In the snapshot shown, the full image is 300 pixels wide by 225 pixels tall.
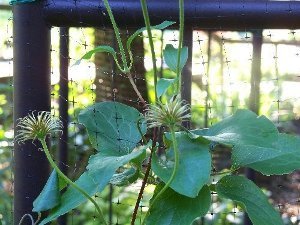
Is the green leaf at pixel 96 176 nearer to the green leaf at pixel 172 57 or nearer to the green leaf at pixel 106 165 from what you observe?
the green leaf at pixel 106 165

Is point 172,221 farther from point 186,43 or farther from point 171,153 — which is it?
point 186,43

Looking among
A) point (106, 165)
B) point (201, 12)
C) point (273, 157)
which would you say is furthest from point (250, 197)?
point (201, 12)

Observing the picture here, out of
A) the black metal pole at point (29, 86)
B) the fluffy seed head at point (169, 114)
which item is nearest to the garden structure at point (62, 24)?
the black metal pole at point (29, 86)

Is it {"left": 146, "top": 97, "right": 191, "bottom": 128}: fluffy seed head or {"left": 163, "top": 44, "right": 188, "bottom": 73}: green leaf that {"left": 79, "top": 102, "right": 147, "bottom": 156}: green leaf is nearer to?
{"left": 163, "top": 44, "right": 188, "bottom": 73}: green leaf

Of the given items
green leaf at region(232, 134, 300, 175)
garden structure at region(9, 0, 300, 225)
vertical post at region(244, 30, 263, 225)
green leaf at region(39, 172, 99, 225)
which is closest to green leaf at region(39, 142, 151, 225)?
green leaf at region(39, 172, 99, 225)

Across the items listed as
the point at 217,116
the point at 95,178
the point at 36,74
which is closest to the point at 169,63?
the point at 95,178

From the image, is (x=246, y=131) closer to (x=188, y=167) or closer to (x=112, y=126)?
(x=188, y=167)
